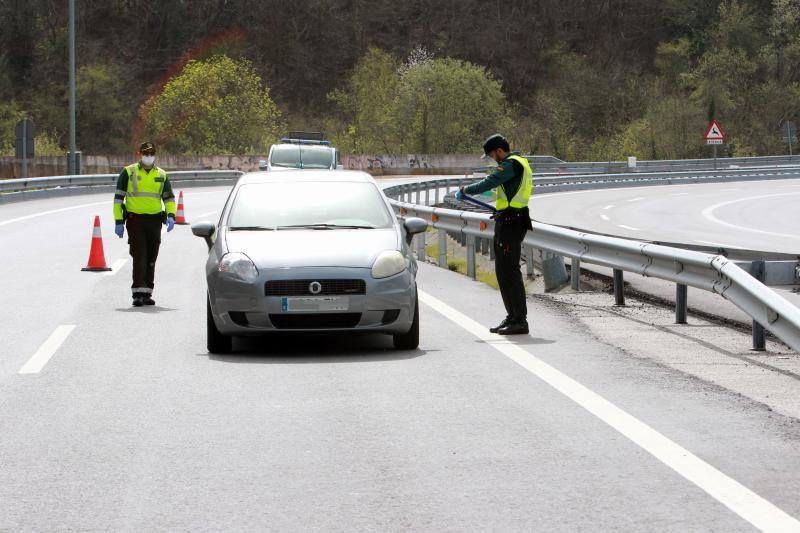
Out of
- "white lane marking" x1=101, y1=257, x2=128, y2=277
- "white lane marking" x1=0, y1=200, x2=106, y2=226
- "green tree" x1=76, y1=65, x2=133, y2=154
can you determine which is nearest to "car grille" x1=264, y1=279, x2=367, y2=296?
"white lane marking" x1=101, y1=257, x2=128, y2=277

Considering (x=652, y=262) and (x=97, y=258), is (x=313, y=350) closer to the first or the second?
(x=652, y=262)

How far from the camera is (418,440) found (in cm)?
691

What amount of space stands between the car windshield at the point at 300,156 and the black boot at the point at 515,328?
20301 mm

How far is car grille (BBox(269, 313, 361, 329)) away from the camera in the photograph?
1019 cm

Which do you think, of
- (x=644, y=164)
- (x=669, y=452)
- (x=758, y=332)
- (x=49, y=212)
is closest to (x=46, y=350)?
(x=758, y=332)

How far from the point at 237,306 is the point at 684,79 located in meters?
95.9

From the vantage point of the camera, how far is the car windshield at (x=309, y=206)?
1112 cm

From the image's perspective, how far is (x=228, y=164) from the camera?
6781 cm

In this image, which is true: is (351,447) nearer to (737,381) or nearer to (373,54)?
(737,381)

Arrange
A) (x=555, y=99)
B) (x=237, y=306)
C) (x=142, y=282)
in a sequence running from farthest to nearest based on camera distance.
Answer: (x=555, y=99) < (x=142, y=282) < (x=237, y=306)

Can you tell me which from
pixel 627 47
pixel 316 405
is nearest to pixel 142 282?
pixel 316 405

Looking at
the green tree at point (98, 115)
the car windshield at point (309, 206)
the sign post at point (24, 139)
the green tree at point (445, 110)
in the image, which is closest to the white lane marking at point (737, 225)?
the car windshield at point (309, 206)

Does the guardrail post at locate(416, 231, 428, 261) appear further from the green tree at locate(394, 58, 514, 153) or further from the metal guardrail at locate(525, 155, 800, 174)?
the green tree at locate(394, 58, 514, 153)

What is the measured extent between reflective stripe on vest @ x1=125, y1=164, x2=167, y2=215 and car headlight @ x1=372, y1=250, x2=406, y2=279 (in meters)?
4.43
